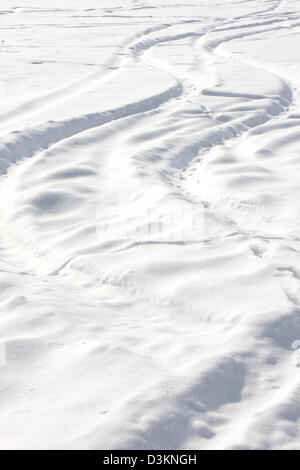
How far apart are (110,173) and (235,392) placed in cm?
296

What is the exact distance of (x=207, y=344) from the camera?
2.55m

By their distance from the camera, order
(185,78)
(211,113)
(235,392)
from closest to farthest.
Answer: (235,392) → (211,113) → (185,78)

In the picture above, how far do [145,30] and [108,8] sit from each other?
5.65 m

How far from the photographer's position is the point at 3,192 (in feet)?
14.9

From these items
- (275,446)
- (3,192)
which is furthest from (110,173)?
(275,446)

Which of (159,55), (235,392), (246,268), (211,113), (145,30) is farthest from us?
(145,30)

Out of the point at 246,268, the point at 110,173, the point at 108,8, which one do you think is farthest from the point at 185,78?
the point at 108,8

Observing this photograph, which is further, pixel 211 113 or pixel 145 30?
pixel 145 30

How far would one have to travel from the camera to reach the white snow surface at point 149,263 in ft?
6.94

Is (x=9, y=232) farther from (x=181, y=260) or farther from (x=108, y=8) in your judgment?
(x=108, y=8)

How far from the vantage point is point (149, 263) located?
3.29 metres

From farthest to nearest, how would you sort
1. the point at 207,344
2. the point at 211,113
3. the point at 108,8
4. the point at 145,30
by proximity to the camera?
the point at 108,8
the point at 145,30
the point at 211,113
the point at 207,344

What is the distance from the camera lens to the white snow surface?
212 centimetres
